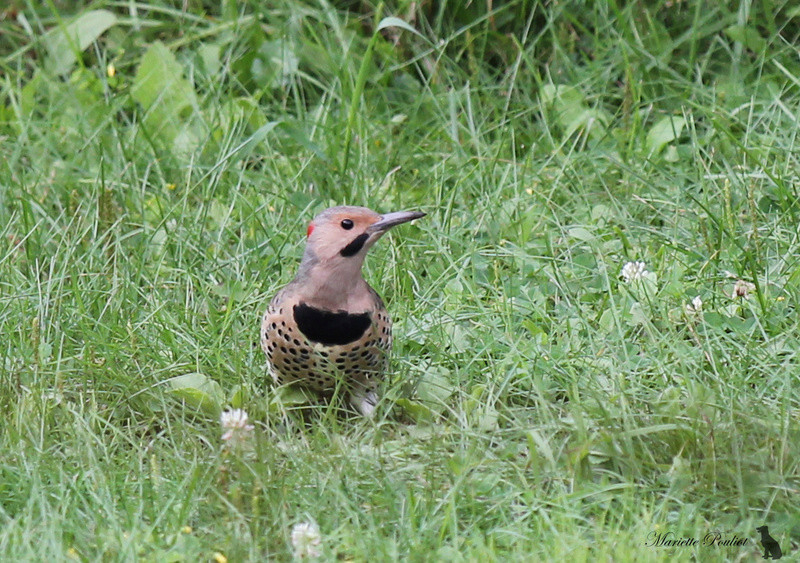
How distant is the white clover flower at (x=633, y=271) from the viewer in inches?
171

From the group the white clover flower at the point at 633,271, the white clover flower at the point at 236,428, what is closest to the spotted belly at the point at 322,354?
the white clover flower at the point at 236,428

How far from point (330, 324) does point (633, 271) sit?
1.25 metres

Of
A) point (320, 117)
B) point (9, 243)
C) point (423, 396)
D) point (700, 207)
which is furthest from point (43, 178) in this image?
point (700, 207)

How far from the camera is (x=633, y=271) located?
4348 mm

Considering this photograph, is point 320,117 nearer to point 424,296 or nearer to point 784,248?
point 424,296

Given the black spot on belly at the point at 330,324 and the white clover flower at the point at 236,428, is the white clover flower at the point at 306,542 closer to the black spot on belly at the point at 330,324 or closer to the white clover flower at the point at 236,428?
the white clover flower at the point at 236,428

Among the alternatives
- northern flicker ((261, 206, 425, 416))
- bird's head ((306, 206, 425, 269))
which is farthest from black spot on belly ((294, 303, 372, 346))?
bird's head ((306, 206, 425, 269))

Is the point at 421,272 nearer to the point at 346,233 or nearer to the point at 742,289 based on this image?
the point at 346,233

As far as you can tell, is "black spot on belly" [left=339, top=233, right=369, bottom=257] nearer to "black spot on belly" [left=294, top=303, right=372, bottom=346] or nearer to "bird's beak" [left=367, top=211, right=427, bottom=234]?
"bird's beak" [left=367, top=211, right=427, bottom=234]

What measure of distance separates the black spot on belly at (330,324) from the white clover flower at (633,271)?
1130 millimetres

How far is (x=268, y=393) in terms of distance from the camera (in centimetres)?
398

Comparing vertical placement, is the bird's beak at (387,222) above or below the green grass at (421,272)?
above

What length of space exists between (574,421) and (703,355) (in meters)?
0.62

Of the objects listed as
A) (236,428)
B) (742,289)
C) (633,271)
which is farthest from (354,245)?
(742,289)
